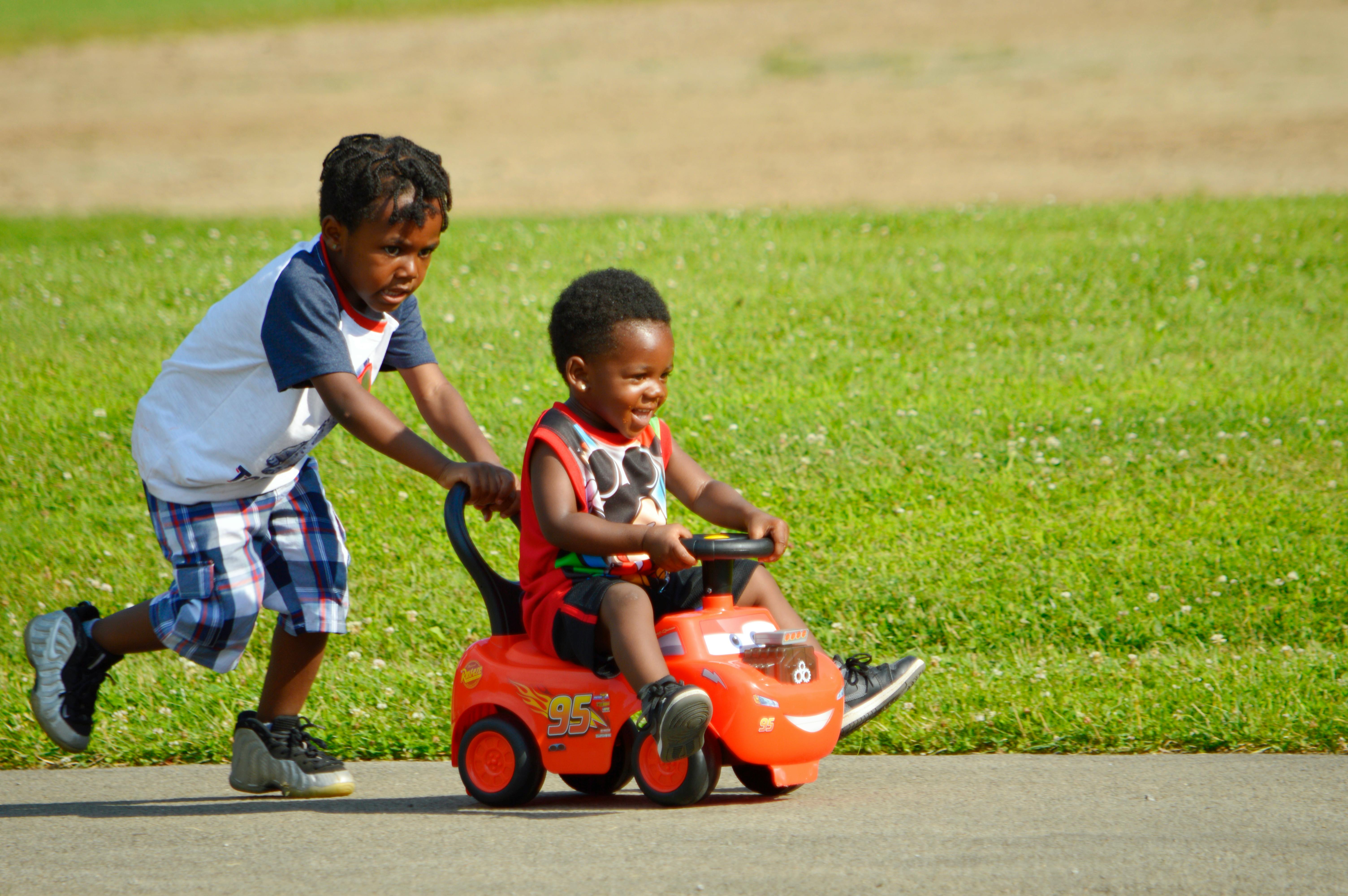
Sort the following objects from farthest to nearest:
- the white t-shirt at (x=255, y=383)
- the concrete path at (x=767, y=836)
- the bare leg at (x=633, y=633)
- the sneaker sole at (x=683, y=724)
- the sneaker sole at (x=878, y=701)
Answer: the sneaker sole at (x=878, y=701)
the white t-shirt at (x=255, y=383)
the bare leg at (x=633, y=633)
the sneaker sole at (x=683, y=724)
the concrete path at (x=767, y=836)

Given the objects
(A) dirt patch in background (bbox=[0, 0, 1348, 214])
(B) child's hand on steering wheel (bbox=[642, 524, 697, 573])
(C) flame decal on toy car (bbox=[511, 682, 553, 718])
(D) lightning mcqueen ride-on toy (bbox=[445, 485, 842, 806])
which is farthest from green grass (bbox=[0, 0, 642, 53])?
(B) child's hand on steering wheel (bbox=[642, 524, 697, 573])

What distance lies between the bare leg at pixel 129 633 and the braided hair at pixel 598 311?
1332 millimetres

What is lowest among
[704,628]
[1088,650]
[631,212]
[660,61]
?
[1088,650]

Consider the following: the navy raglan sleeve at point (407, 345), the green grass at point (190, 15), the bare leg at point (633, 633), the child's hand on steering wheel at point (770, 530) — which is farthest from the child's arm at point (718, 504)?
the green grass at point (190, 15)

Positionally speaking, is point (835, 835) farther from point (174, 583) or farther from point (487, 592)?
point (174, 583)

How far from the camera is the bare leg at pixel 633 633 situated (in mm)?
3529

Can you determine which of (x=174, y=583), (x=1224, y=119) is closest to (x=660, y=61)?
(x=1224, y=119)

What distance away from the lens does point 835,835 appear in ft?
11.4

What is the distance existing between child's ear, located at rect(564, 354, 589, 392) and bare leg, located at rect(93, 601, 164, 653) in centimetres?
132

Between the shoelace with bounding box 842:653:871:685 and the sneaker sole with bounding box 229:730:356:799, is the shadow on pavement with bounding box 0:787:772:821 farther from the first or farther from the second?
the shoelace with bounding box 842:653:871:685

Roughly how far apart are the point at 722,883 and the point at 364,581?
3.17m

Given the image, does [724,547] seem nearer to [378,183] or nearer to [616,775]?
[616,775]

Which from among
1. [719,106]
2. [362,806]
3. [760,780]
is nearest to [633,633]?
[760,780]

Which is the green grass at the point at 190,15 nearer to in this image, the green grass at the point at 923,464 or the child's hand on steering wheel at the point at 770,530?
the green grass at the point at 923,464
